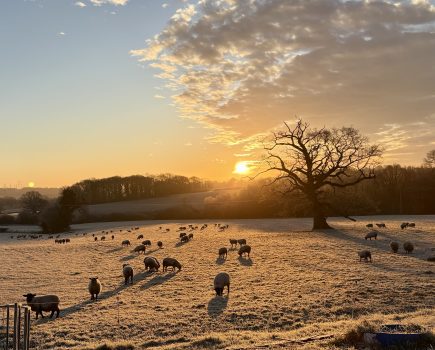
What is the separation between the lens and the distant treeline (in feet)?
520

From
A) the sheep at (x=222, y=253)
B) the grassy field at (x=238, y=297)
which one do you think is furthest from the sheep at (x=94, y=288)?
the sheep at (x=222, y=253)

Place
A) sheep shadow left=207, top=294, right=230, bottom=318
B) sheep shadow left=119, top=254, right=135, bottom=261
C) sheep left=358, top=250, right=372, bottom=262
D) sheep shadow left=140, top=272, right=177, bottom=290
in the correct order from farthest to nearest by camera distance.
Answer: sheep shadow left=119, top=254, right=135, bottom=261, sheep left=358, top=250, right=372, bottom=262, sheep shadow left=140, top=272, right=177, bottom=290, sheep shadow left=207, top=294, right=230, bottom=318

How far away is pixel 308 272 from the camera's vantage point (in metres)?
26.8

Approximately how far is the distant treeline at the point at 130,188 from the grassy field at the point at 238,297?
121 meters

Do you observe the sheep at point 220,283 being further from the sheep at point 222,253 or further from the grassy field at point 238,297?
the sheep at point 222,253

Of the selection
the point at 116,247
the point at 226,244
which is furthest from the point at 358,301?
the point at 116,247

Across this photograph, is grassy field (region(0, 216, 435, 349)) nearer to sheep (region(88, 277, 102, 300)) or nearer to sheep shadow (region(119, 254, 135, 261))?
sheep shadow (region(119, 254, 135, 261))

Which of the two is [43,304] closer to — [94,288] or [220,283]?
[94,288]

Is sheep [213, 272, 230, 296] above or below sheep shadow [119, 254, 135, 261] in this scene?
above

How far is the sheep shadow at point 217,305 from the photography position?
18.4 meters

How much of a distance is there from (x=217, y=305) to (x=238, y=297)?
1.93 metres

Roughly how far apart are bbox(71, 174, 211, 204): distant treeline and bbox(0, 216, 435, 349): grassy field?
121 m

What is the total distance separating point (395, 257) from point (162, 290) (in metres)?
18.8

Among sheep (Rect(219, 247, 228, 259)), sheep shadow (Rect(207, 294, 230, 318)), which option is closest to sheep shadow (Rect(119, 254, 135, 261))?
sheep (Rect(219, 247, 228, 259))
